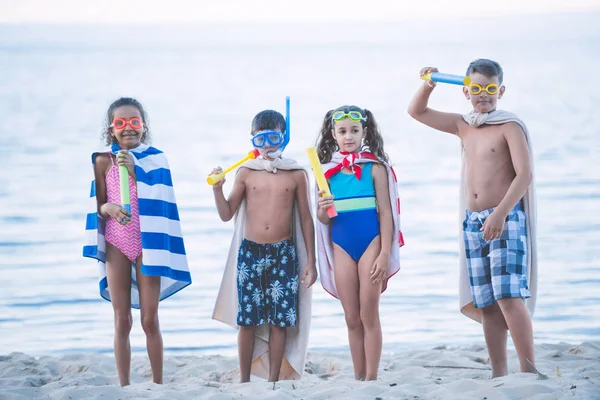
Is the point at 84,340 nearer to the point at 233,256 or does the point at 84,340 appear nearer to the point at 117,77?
the point at 233,256

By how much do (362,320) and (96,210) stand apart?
148 centimetres

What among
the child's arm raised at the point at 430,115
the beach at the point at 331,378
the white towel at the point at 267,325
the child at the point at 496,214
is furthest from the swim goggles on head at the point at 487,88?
the beach at the point at 331,378

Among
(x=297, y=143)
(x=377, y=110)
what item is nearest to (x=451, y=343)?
(x=297, y=143)

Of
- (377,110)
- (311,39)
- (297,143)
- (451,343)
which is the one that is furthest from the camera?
(311,39)

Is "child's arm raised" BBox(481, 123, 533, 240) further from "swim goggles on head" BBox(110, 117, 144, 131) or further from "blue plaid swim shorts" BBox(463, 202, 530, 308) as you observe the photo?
"swim goggles on head" BBox(110, 117, 144, 131)

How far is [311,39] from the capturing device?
41.7 metres

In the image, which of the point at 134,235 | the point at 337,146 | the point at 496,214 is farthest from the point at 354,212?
the point at 134,235

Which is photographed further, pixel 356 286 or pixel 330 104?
pixel 330 104

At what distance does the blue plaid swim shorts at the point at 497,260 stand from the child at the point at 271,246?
2.72 ft

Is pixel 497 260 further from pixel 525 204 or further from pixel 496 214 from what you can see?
pixel 525 204

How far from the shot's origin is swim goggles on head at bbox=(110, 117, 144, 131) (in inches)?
207

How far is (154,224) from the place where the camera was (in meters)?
5.16

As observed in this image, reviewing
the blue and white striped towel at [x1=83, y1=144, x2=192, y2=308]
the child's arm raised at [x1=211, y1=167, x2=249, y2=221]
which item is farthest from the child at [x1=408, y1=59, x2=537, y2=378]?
the blue and white striped towel at [x1=83, y1=144, x2=192, y2=308]

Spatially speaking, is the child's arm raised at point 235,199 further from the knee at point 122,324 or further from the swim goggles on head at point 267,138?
the knee at point 122,324
